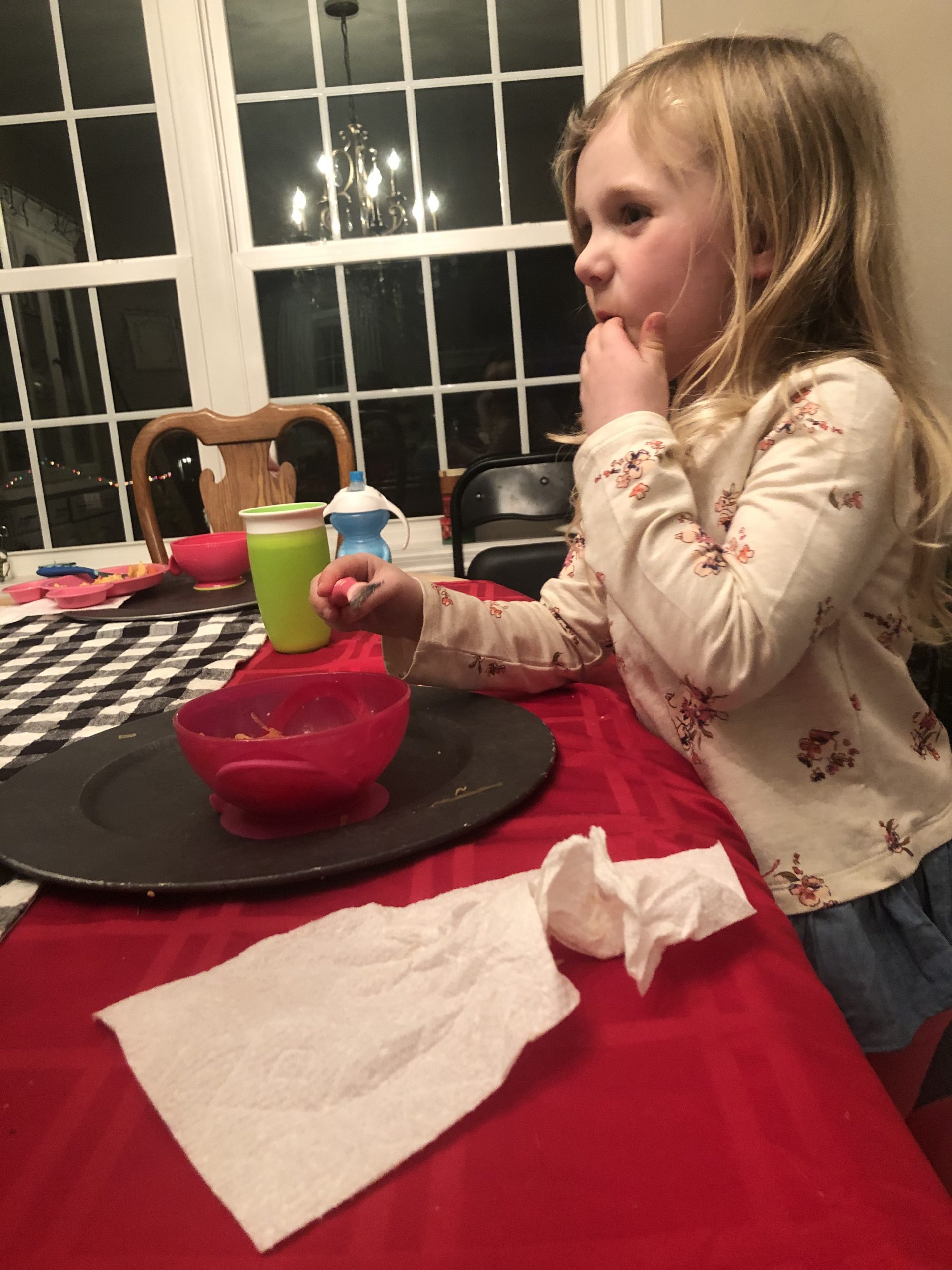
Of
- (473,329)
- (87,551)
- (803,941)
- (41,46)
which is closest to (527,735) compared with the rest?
(803,941)

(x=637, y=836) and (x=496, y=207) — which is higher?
(x=496, y=207)

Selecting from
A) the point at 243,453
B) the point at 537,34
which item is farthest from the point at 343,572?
the point at 537,34

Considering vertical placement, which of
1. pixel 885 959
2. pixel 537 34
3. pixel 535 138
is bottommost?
pixel 885 959

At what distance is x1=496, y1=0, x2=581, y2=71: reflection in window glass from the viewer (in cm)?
240

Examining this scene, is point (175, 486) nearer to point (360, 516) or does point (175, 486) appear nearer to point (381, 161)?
point (381, 161)

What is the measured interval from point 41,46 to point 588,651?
2.57 meters

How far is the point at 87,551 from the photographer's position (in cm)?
264

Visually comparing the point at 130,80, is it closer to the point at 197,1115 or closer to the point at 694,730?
the point at 694,730

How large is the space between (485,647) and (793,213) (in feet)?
1.58

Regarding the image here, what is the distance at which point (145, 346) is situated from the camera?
2518 millimetres

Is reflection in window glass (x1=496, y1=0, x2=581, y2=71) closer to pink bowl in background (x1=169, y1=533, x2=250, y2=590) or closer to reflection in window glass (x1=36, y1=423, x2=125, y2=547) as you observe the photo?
reflection in window glass (x1=36, y1=423, x2=125, y2=547)

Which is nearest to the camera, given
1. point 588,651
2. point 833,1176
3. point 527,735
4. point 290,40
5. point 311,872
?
point 833,1176

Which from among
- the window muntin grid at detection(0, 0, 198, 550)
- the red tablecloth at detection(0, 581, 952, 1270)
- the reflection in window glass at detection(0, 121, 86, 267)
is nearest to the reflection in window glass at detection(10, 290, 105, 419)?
the window muntin grid at detection(0, 0, 198, 550)

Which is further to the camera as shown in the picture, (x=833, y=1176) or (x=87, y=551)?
(x=87, y=551)
